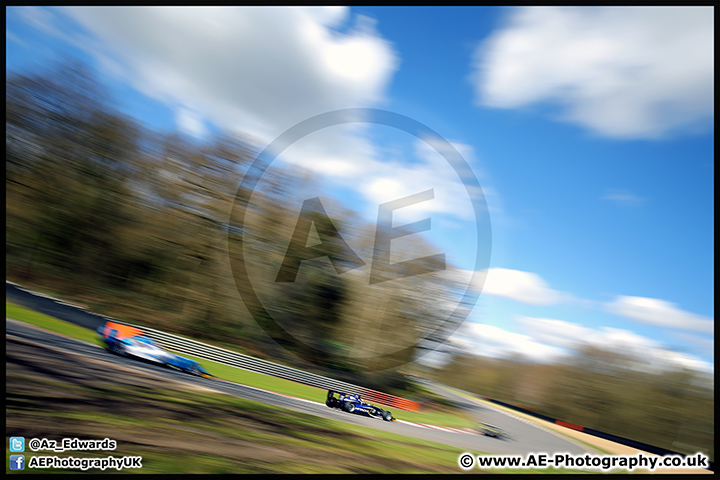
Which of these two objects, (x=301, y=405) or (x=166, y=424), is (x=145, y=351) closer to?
(x=166, y=424)

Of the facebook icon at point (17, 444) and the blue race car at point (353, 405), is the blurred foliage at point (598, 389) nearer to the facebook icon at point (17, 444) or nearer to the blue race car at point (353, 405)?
the blue race car at point (353, 405)

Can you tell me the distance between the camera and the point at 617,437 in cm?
949

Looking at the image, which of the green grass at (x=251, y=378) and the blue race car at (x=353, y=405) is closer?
the blue race car at (x=353, y=405)

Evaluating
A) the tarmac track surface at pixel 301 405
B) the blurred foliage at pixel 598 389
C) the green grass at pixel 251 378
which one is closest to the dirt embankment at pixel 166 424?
the tarmac track surface at pixel 301 405

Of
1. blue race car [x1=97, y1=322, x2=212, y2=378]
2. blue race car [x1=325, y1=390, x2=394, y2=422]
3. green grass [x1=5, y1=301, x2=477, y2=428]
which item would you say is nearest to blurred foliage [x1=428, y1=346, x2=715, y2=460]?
green grass [x1=5, y1=301, x2=477, y2=428]

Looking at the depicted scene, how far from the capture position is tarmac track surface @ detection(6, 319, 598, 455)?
7793mm

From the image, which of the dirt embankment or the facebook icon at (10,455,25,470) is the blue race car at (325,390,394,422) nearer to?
the dirt embankment

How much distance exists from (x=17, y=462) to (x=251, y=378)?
5.56 metres

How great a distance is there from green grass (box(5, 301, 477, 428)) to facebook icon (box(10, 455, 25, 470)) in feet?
15.9

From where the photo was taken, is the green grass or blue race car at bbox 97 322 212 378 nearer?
blue race car at bbox 97 322 212 378

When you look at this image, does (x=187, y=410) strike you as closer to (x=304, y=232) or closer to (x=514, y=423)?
(x=304, y=232)

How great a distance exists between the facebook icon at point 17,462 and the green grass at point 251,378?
191 inches

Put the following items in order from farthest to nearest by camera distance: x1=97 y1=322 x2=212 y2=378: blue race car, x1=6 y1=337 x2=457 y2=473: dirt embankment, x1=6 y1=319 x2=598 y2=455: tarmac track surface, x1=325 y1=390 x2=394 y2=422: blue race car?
x1=97 y1=322 x2=212 y2=378: blue race car
x1=325 y1=390 x2=394 y2=422: blue race car
x1=6 y1=319 x2=598 y2=455: tarmac track surface
x1=6 y1=337 x2=457 y2=473: dirt embankment

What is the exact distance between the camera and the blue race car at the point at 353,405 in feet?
29.9
